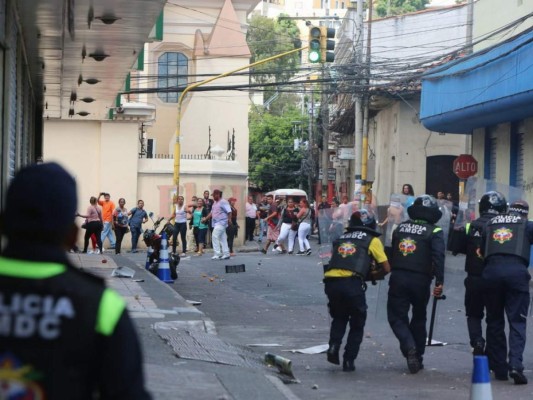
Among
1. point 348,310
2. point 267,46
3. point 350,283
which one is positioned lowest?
point 348,310

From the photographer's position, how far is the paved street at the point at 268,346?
9039 mm

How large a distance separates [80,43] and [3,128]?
2962 millimetres

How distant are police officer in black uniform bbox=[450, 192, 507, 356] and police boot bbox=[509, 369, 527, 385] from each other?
74 cm

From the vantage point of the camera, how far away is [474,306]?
35.4 feet

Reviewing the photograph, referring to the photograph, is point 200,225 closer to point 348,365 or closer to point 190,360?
point 348,365

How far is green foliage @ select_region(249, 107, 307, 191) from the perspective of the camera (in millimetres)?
78875

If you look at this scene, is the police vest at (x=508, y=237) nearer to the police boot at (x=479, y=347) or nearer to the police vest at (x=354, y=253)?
the police boot at (x=479, y=347)

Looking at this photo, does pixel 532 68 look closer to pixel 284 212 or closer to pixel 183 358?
pixel 284 212

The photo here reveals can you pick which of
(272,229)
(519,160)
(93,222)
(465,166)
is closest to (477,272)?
(519,160)

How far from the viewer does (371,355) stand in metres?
11.9

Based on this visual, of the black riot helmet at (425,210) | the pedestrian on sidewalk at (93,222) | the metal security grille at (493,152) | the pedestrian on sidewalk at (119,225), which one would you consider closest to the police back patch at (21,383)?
the black riot helmet at (425,210)

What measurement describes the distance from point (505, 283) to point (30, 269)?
7.74 metres

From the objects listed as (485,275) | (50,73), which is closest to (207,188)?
(50,73)

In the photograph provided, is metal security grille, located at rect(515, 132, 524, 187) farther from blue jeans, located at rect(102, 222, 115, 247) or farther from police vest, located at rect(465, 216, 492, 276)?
police vest, located at rect(465, 216, 492, 276)
